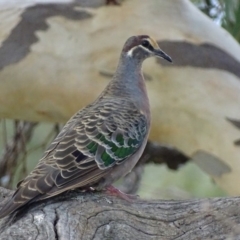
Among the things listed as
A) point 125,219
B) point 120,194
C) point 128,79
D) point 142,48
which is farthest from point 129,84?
point 125,219

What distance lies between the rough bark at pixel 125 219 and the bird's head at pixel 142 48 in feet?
2.68

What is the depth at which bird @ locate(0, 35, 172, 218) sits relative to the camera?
97.3 inches

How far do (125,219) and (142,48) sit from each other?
3.26ft

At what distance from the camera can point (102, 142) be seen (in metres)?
2.75

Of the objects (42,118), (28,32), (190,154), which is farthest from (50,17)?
(190,154)

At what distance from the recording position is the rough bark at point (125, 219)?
86.9 inches

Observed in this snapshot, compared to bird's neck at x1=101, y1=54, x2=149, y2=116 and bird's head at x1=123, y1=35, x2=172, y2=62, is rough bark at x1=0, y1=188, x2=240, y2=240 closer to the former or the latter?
bird's neck at x1=101, y1=54, x2=149, y2=116

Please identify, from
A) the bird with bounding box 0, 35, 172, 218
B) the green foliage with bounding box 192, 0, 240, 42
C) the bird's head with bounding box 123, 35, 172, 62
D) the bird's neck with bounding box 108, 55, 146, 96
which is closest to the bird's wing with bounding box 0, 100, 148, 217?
the bird with bounding box 0, 35, 172, 218

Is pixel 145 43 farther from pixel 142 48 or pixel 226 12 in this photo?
pixel 226 12

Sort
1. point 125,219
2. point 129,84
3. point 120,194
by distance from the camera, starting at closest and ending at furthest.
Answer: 1. point 125,219
2. point 120,194
3. point 129,84

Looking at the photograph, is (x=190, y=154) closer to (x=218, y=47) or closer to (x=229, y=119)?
(x=229, y=119)

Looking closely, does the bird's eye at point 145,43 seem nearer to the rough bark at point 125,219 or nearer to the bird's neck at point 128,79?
the bird's neck at point 128,79

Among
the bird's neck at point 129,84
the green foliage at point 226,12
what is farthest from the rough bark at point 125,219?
the green foliage at point 226,12

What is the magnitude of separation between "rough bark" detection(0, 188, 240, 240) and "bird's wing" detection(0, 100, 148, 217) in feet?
0.19
